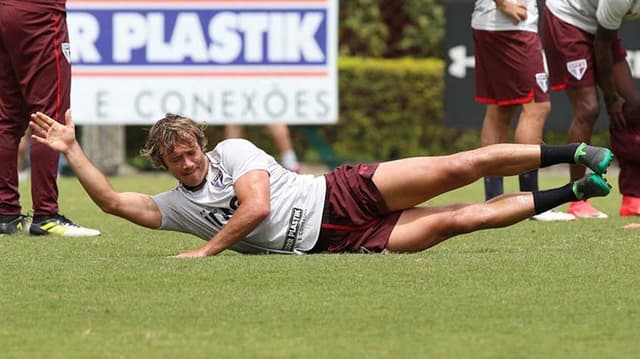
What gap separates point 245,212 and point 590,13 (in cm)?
376

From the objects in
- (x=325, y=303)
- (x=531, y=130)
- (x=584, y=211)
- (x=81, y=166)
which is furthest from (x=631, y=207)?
(x=325, y=303)

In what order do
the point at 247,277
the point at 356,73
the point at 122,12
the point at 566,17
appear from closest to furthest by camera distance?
the point at 247,277 < the point at 566,17 < the point at 122,12 < the point at 356,73

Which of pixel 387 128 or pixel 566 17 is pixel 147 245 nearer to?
pixel 566 17

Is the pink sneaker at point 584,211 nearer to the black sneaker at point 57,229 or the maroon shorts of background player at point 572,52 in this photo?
the maroon shorts of background player at point 572,52

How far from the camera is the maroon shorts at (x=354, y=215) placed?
6.91 meters

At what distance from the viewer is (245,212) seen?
6.58m

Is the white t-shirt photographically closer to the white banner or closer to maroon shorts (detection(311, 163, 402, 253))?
maroon shorts (detection(311, 163, 402, 253))

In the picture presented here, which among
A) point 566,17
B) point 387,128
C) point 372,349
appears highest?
point 566,17

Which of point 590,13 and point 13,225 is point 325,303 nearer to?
point 13,225

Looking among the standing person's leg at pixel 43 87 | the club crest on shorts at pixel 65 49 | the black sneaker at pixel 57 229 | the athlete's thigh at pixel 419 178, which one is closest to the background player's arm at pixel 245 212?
the athlete's thigh at pixel 419 178

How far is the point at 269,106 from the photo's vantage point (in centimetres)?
1412

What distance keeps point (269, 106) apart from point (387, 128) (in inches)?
99.5

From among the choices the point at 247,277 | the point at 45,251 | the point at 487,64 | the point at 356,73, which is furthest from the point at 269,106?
the point at 247,277

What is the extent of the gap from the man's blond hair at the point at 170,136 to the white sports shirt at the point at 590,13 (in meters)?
3.15
